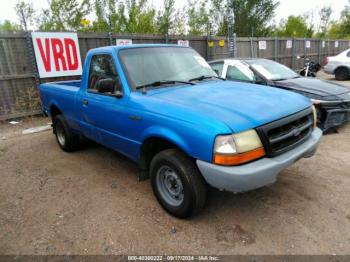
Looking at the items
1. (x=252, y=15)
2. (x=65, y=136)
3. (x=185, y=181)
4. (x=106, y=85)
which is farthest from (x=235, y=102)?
(x=252, y=15)

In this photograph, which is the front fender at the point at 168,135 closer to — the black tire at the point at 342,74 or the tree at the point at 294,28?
the black tire at the point at 342,74

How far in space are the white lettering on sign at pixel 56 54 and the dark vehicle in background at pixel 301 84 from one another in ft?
14.0

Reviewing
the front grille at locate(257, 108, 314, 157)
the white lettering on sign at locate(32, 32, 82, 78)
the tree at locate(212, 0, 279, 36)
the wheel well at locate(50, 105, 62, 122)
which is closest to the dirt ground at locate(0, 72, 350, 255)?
the front grille at locate(257, 108, 314, 157)

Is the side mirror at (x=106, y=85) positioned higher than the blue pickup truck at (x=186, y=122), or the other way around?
the side mirror at (x=106, y=85)

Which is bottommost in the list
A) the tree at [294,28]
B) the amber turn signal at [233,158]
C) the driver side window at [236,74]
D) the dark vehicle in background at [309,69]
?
the dark vehicle in background at [309,69]

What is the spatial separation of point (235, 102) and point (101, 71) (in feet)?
6.68

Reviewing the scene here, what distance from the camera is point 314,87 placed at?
5715mm

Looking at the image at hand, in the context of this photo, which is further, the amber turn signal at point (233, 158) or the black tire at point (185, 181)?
the black tire at point (185, 181)

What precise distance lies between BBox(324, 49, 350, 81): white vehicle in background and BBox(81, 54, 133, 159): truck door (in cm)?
1285

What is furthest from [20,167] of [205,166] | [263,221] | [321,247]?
[321,247]

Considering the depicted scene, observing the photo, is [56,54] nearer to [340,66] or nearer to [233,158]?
[233,158]

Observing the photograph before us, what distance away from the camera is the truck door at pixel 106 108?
3.38 metres

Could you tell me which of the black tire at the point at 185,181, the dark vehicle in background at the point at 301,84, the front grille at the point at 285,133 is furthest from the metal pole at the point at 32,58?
the front grille at the point at 285,133

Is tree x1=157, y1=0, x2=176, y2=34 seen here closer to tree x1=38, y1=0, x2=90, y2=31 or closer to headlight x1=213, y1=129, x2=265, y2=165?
tree x1=38, y1=0, x2=90, y2=31
